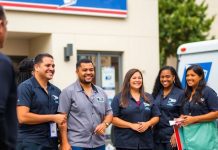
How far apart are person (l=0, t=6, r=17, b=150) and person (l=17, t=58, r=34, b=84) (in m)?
2.93

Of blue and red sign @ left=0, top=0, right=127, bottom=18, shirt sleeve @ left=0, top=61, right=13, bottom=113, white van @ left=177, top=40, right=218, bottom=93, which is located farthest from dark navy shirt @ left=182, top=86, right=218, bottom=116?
blue and red sign @ left=0, top=0, right=127, bottom=18

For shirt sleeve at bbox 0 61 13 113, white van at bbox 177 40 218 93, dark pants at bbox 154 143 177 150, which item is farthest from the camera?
white van at bbox 177 40 218 93

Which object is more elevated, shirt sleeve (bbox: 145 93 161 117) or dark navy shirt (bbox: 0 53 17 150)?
dark navy shirt (bbox: 0 53 17 150)

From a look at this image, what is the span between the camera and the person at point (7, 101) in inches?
117

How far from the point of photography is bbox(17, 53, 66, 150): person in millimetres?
5449

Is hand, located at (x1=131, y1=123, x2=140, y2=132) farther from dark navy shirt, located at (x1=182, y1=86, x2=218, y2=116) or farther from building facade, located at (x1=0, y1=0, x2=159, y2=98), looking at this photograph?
building facade, located at (x1=0, y1=0, x2=159, y2=98)

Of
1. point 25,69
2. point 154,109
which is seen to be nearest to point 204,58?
point 154,109

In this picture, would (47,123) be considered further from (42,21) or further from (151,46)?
(151,46)

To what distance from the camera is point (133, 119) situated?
20.9 ft

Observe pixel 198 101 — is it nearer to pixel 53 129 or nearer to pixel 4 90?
pixel 53 129

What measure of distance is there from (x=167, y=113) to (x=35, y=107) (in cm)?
200

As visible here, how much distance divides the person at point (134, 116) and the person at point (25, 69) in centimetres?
118

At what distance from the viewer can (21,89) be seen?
554 centimetres

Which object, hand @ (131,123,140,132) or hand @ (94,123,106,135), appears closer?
hand @ (94,123,106,135)
